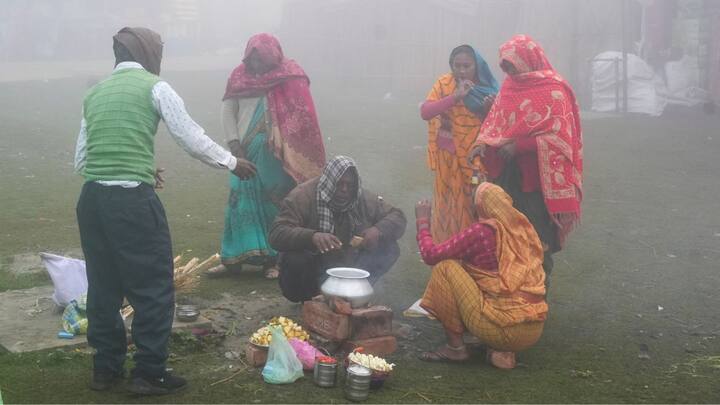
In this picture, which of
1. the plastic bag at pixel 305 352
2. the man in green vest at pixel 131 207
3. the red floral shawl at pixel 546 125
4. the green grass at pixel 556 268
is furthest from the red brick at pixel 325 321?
the red floral shawl at pixel 546 125

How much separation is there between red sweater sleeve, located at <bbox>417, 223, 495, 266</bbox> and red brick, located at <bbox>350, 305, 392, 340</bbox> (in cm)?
42

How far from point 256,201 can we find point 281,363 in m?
2.52

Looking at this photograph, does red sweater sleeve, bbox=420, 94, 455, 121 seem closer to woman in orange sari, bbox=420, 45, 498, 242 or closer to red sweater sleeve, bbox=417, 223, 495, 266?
woman in orange sari, bbox=420, 45, 498, 242

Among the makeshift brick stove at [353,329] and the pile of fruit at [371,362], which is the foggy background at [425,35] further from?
the pile of fruit at [371,362]

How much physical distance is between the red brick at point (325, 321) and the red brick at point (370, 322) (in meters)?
0.05

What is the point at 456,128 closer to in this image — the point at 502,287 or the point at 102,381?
the point at 502,287

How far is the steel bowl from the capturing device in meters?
5.03

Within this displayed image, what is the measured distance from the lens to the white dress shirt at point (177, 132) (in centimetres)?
425

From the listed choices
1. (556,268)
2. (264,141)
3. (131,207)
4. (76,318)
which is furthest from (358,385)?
(556,268)

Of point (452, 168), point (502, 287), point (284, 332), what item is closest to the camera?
point (502, 287)

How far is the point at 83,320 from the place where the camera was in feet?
17.1

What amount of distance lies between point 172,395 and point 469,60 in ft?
10.4

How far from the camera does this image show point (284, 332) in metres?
5.00

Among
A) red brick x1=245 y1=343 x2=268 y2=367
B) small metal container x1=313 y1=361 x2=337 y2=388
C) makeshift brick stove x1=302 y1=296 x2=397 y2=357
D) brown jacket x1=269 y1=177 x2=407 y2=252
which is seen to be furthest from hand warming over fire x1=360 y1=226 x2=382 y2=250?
small metal container x1=313 y1=361 x2=337 y2=388
